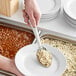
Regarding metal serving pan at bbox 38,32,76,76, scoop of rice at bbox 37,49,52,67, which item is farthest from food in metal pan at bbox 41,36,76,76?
scoop of rice at bbox 37,49,52,67

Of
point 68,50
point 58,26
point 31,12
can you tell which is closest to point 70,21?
point 58,26

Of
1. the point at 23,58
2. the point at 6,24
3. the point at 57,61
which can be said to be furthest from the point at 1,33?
the point at 57,61

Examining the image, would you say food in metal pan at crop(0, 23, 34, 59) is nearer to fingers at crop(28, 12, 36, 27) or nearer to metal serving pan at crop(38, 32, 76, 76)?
metal serving pan at crop(38, 32, 76, 76)

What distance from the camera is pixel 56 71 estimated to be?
153 centimetres

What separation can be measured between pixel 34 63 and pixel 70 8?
55cm

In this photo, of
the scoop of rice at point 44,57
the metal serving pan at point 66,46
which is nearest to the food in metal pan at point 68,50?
the metal serving pan at point 66,46

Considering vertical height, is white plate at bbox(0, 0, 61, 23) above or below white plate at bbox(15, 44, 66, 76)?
above

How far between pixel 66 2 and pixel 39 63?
576 millimetres

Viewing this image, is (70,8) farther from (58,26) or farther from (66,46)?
(66,46)

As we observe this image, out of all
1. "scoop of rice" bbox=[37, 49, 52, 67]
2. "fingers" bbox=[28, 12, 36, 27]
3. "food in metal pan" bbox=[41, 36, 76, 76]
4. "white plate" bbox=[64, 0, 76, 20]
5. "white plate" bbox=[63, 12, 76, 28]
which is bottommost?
"food in metal pan" bbox=[41, 36, 76, 76]

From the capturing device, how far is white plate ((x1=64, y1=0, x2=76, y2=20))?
1883 millimetres

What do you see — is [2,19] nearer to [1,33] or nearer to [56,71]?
[1,33]

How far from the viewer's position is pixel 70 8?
1976 millimetres

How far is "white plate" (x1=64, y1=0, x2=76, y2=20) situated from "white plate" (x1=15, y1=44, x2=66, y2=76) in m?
0.35
